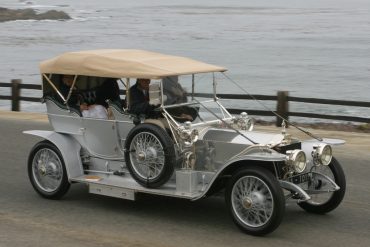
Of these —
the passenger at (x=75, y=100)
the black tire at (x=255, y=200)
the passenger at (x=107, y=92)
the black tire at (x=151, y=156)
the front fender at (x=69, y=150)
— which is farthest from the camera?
the passenger at (x=107, y=92)

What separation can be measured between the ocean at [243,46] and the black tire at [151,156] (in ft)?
50.8

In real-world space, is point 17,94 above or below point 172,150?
above

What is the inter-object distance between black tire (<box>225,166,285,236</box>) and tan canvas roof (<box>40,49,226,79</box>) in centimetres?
148

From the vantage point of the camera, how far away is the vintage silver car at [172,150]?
746 centimetres

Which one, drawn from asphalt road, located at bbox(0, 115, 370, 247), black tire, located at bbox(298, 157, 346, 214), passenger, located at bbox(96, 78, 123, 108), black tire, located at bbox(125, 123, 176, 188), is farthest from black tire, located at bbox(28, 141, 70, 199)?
black tire, located at bbox(298, 157, 346, 214)

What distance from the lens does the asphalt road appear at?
734cm

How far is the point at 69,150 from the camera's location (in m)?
8.87

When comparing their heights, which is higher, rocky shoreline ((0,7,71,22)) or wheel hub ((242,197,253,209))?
rocky shoreline ((0,7,71,22))

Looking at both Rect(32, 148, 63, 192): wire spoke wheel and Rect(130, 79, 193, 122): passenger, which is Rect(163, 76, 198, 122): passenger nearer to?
Rect(130, 79, 193, 122): passenger

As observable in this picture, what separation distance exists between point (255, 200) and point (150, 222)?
1333 millimetres

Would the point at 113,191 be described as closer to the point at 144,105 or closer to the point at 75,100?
the point at 144,105

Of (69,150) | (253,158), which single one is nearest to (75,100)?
(69,150)

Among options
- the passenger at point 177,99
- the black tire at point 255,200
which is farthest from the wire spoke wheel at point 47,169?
the black tire at point 255,200

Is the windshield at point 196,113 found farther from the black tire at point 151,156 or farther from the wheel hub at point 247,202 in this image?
the wheel hub at point 247,202
